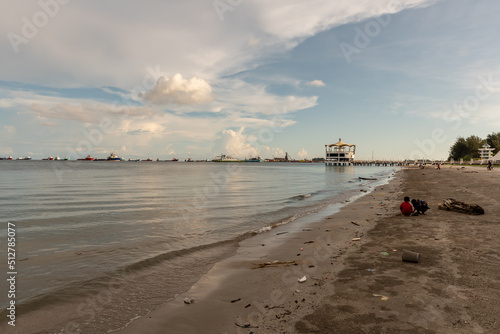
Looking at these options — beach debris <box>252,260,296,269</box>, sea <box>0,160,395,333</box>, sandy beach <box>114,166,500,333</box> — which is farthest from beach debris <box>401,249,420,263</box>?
sea <box>0,160,395,333</box>

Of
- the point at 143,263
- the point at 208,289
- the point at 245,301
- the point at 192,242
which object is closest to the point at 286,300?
the point at 245,301

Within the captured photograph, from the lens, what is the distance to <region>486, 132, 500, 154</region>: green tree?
11450cm

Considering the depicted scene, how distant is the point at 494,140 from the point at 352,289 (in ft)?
531

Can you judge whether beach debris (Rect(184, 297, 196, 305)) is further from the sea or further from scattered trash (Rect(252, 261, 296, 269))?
scattered trash (Rect(252, 261, 296, 269))

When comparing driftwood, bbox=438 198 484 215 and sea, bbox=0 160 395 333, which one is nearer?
sea, bbox=0 160 395 333

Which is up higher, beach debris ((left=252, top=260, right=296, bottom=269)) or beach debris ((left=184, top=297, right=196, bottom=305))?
beach debris ((left=252, top=260, right=296, bottom=269))

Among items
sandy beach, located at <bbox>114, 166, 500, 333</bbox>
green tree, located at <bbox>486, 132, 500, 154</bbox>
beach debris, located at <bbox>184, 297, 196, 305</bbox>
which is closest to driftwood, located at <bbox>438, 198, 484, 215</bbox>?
sandy beach, located at <bbox>114, 166, 500, 333</bbox>

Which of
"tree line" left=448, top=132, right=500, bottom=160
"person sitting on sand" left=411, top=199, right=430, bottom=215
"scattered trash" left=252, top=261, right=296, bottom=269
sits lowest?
"scattered trash" left=252, top=261, right=296, bottom=269

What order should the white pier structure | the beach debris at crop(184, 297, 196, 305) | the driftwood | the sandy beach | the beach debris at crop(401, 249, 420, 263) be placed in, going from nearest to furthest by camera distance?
1. the sandy beach
2. the beach debris at crop(184, 297, 196, 305)
3. the beach debris at crop(401, 249, 420, 263)
4. the driftwood
5. the white pier structure

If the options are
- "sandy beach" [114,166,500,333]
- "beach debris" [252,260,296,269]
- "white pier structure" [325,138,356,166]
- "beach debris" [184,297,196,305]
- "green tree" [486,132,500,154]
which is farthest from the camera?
"white pier structure" [325,138,356,166]

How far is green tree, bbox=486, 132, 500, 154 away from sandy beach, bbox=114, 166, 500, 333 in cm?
14461

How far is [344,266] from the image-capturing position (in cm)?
780

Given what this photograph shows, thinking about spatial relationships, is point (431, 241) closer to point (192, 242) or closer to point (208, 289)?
point (208, 289)

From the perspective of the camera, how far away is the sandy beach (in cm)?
493
